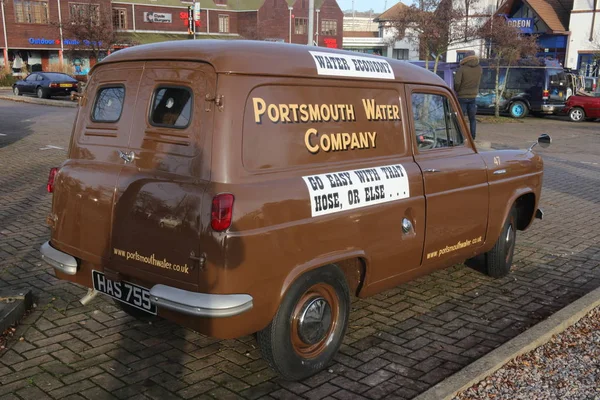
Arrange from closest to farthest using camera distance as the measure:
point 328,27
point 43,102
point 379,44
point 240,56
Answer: point 240,56
point 43,102
point 328,27
point 379,44

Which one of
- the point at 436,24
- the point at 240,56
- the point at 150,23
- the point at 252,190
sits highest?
the point at 150,23

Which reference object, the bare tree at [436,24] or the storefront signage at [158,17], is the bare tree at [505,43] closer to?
the bare tree at [436,24]

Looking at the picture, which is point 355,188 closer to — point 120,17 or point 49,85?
point 49,85

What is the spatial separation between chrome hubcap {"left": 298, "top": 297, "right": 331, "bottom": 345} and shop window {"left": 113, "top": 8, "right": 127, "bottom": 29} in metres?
58.5

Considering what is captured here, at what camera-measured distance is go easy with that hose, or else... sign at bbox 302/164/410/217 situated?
12.6 feet

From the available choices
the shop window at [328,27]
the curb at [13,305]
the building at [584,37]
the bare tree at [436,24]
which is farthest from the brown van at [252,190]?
the shop window at [328,27]

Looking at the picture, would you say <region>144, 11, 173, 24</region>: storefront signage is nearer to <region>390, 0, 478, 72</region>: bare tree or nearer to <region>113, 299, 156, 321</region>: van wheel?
<region>390, 0, 478, 72</region>: bare tree

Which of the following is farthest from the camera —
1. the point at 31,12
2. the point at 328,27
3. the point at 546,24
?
the point at 328,27

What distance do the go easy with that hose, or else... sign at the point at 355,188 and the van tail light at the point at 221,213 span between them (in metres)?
0.63

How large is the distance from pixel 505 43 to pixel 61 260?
23189mm

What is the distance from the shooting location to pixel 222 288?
339 cm

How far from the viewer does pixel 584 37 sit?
39.6 m

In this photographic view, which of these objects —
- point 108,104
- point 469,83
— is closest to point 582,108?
point 469,83

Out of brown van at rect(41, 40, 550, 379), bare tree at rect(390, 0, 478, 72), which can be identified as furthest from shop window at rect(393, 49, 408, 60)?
brown van at rect(41, 40, 550, 379)
